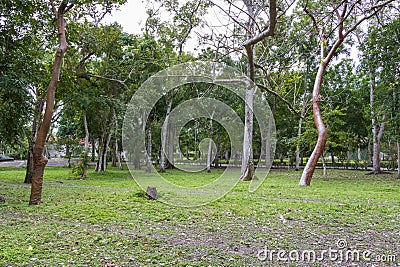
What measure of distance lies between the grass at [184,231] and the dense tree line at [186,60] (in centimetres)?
203

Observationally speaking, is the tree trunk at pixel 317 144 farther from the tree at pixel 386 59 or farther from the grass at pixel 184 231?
the tree at pixel 386 59

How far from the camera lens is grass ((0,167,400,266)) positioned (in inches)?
175

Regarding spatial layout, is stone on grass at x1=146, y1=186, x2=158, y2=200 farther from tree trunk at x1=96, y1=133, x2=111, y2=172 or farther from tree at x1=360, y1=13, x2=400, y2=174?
tree at x1=360, y1=13, x2=400, y2=174

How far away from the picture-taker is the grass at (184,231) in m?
4.44

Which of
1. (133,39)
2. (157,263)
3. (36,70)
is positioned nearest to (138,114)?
(36,70)

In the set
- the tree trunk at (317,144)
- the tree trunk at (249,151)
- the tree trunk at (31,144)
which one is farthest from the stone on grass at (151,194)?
the tree trunk at (317,144)

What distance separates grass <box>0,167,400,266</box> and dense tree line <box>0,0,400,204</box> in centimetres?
203

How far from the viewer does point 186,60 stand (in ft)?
43.8

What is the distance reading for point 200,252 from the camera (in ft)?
15.6

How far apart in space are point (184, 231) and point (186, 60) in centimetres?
866

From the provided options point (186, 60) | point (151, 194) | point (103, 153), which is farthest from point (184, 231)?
point (103, 153)

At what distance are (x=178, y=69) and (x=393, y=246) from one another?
6449 mm

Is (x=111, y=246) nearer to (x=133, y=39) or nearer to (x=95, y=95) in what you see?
(x=95, y=95)

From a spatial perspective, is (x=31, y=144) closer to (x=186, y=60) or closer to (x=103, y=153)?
(x=186, y=60)
